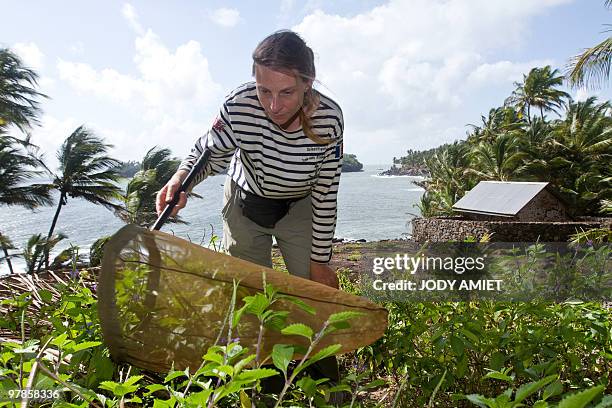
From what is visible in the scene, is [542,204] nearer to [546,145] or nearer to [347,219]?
Answer: [546,145]

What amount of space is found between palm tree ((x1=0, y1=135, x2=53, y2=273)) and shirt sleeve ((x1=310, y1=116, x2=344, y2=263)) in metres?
38.4

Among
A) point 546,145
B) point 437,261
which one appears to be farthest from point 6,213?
point 437,261

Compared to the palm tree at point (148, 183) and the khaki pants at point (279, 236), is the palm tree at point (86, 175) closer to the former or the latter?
the palm tree at point (148, 183)

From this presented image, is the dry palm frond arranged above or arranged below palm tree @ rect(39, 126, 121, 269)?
below

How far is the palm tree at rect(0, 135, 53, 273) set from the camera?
35.8m

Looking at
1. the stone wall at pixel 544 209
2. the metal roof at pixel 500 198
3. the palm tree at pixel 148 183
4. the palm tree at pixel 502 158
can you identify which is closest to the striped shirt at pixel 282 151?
the metal roof at pixel 500 198

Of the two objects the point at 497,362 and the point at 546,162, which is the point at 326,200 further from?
the point at 546,162

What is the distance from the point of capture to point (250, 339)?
108 centimetres

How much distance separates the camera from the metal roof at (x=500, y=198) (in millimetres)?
21906

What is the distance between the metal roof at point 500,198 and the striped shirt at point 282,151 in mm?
20897

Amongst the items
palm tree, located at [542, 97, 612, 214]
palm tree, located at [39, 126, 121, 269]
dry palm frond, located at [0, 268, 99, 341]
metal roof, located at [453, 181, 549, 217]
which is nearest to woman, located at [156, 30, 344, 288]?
dry palm frond, located at [0, 268, 99, 341]

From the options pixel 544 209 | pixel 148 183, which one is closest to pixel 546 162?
pixel 544 209

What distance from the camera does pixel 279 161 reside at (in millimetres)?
2064

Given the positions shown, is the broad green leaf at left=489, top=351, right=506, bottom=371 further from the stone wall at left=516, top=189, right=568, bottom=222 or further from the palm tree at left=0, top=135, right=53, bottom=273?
the palm tree at left=0, top=135, right=53, bottom=273
